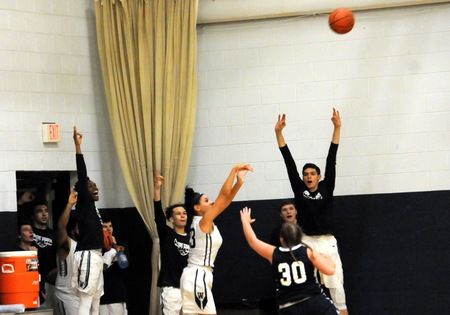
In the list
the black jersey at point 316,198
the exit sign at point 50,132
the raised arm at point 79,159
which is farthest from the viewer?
the exit sign at point 50,132

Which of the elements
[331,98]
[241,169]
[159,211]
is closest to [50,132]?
[159,211]

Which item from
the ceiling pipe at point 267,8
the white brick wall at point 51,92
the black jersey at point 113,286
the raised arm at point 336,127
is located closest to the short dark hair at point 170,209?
the black jersey at point 113,286

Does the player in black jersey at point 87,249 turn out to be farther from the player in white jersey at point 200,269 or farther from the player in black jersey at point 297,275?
the player in black jersey at point 297,275

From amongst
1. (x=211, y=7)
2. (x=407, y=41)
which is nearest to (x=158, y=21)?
(x=211, y=7)

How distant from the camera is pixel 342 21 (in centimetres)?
1102

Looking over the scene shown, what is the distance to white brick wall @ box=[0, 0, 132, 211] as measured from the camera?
11.1 metres

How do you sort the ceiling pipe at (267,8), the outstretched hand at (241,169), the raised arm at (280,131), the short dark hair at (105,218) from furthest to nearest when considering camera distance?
1. the ceiling pipe at (267,8)
2. the short dark hair at (105,218)
3. the raised arm at (280,131)
4. the outstretched hand at (241,169)

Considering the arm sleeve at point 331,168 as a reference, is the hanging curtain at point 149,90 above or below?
above

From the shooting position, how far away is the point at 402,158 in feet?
39.2

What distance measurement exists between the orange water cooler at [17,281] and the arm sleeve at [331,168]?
349 cm

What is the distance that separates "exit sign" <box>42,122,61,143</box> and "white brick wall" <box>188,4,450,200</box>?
1.90m

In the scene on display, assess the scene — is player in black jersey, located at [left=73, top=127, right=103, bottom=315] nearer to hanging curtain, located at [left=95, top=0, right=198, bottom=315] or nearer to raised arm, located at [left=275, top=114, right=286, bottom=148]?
hanging curtain, located at [left=95, top=0, right=198, bottom=315]

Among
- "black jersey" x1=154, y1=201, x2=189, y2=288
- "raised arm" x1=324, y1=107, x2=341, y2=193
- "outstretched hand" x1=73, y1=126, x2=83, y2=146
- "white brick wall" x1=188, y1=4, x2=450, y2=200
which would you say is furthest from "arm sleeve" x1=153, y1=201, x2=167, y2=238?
"raised arm" x1=324, y1=107, x2=341, y2=193

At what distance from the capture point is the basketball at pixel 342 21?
36.1ft
